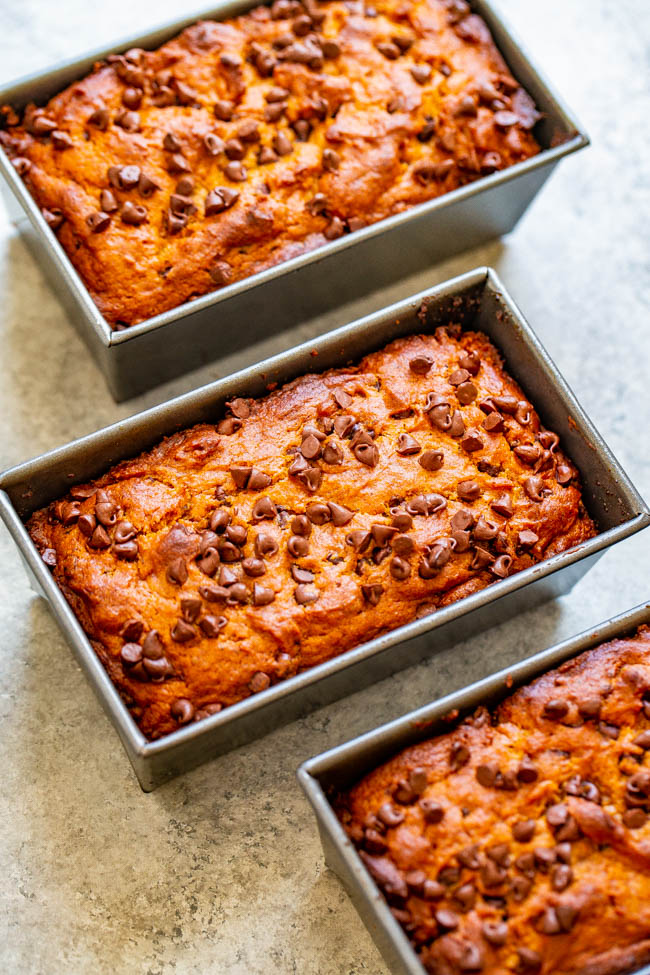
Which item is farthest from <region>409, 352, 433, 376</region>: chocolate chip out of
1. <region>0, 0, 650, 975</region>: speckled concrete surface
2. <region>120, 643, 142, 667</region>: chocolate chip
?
<region>120, 643, 142, 667</region>: chocolate chip

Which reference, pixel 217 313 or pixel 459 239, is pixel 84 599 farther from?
pixel 459 239

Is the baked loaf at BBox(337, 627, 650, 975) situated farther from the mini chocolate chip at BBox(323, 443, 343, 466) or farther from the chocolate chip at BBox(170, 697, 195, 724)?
the mini chocolate chip at BBox(323, 443, 343, 466)

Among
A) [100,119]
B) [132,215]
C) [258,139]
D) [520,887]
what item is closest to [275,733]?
[520,887]

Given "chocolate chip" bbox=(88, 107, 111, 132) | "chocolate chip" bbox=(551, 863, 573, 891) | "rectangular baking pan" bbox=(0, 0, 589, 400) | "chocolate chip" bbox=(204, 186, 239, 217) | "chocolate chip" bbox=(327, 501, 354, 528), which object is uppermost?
"chocolate chip" bbox=(88, 107, 111, 132)

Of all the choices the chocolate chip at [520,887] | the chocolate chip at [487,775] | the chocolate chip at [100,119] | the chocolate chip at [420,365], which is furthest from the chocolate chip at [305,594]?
the chocolate chip at [100,119]

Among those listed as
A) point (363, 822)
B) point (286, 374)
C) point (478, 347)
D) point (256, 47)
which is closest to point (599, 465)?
point (478, 347)
